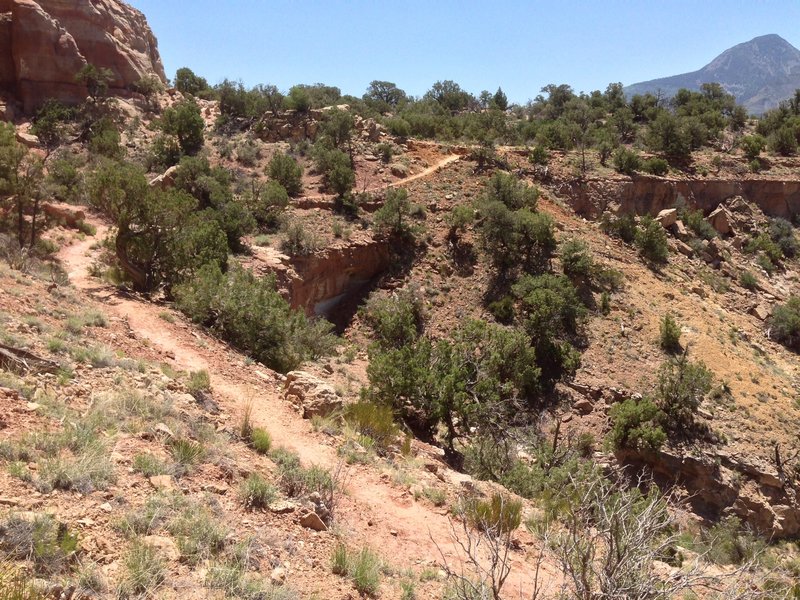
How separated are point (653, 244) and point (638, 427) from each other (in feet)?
40.7

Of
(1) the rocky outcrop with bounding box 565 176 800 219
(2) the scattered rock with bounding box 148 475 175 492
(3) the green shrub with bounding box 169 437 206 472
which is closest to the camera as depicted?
(2) the scattered rock with bounding box 148 475 175 492

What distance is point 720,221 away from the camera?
104 feet

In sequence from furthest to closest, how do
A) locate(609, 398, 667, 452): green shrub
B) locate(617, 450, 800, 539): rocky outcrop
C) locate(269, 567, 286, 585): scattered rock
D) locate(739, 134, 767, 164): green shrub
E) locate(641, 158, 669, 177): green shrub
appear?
locate(739, 134, 767, 164): green shrub → locate(641, 158, 669, 177): green shrub → locate(609, 398, 667, 452): green shrub → locate(617, 450, 800, 539): rocky outcrop → locate(269, 567, 286, 585): scattered rock

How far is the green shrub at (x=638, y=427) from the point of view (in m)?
17.1

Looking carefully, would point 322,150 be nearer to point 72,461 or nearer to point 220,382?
point 220,382

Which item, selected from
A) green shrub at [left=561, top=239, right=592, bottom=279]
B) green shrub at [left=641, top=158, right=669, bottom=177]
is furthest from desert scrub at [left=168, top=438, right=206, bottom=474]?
green shrub at [left=641, top=158, right=669, bottom=177]

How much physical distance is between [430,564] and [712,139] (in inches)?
1592

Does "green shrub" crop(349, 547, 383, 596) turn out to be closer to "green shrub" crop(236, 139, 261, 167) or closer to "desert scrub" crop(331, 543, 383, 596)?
"desert scrub" crop(331, 543, 383, 596)

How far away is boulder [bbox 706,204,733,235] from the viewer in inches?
1252

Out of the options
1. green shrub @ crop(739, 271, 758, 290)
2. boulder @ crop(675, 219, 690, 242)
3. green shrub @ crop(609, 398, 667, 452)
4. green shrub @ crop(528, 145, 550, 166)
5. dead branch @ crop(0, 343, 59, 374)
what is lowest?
green shrub @ crop(609, 398, 667, 452)

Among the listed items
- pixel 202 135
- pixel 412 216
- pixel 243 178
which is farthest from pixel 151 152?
pixel 412 216

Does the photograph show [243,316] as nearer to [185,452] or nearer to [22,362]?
[22,362]

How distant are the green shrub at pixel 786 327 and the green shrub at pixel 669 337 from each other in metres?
7.06

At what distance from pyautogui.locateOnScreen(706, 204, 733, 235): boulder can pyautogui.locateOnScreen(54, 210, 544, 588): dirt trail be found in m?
29.2
